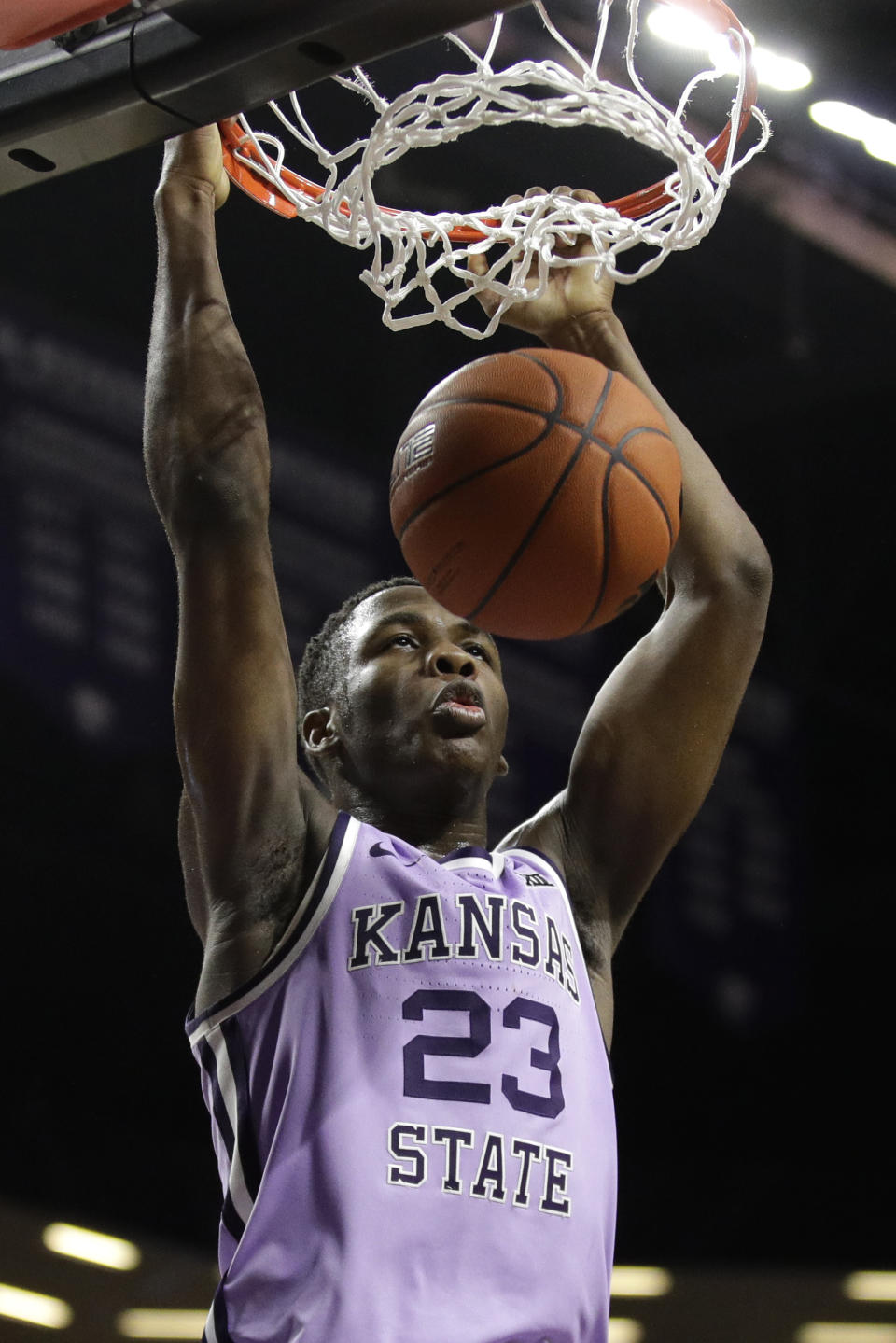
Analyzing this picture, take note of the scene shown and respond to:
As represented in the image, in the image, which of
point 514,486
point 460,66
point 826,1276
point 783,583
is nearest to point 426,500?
point 514,486

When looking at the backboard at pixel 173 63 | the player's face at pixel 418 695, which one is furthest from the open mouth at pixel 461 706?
the backboard at pixel 173 63

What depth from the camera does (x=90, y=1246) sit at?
4.81m

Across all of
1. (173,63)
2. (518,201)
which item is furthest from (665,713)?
(173,63)

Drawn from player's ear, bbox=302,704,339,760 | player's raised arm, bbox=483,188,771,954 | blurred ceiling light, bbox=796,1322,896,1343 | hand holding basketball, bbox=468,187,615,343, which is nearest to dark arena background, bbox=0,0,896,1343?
blurred ceiling light, bbox=796,1322,896,1343

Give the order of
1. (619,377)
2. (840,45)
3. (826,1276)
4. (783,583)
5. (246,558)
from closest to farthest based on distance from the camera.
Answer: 1. (246,558)
2. (619,377)
3. (840,45)
4. (826,1276)
5. (783,583)

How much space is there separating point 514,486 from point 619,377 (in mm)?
294

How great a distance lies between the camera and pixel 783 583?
16.8 ft

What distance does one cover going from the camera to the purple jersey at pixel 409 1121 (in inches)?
70.9

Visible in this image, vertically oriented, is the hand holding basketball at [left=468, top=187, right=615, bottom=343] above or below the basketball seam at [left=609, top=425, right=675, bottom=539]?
above

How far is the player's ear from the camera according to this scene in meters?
2.54

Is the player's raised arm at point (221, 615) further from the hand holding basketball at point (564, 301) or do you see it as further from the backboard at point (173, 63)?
the hand holding basketball at point (564, 301)

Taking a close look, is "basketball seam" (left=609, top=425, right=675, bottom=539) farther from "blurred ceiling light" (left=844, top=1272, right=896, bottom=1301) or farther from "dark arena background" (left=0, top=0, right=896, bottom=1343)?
"blurred ceiling light" (left=844, top=1272, right=896, bottom=1301)

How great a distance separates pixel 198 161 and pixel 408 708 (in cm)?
83

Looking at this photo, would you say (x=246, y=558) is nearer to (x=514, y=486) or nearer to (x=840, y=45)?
(x=514, y=486)
